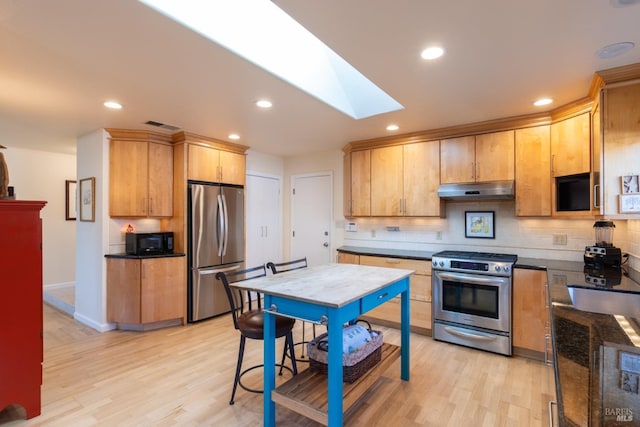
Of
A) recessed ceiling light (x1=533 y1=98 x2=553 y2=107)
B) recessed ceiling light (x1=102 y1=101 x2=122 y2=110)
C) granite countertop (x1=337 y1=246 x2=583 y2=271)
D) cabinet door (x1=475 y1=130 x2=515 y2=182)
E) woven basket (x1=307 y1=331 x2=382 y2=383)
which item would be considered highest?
recessed ceiling light (x1=102 y1=101 x2=122 y2=110)

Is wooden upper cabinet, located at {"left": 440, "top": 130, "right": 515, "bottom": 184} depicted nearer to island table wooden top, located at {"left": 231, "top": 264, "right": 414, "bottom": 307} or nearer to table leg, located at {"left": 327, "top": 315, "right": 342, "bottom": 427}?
island table wooden top, located at {"left": 231, "top": 264, "right": 414, "bottom": 307}

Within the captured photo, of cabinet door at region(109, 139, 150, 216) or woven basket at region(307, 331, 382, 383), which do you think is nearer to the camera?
woven basket at region(307, 331, 382, 383)

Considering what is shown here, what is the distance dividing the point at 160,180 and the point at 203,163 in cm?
56

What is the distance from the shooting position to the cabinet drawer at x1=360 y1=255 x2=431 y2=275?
3.51m

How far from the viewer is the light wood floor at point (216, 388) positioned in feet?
6.91

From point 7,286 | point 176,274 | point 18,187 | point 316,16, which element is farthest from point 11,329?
point 18,187

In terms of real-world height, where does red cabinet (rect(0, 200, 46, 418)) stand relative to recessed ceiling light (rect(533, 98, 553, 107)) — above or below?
below

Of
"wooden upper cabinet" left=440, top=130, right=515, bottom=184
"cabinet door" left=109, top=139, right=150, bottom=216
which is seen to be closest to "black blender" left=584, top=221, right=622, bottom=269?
"wooden upper cabinet" left=440, top=130, right=515, bottom=184

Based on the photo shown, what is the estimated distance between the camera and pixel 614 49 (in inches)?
76.3

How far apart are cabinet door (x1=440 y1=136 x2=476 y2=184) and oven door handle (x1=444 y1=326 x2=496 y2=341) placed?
1.60 meters

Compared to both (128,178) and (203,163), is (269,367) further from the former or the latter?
(128,178)

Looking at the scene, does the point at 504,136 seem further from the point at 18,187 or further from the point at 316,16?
the point at 18,187

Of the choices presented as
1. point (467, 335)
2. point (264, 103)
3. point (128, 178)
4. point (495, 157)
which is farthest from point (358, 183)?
point (128, 178)

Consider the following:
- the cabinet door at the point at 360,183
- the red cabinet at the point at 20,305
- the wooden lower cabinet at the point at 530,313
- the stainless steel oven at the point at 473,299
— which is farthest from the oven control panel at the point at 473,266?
the red cabinet at the point at 20,305
